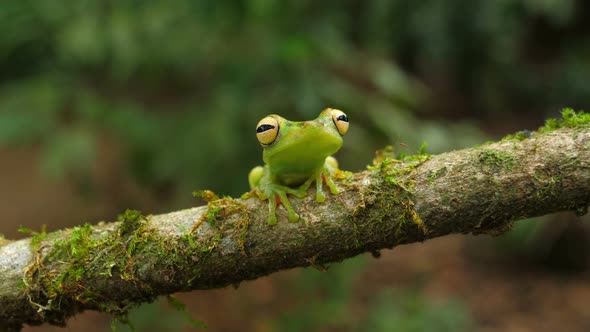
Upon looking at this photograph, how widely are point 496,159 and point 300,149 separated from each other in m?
0.80

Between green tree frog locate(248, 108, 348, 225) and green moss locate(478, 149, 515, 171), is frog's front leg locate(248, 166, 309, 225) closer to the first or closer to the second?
green tree frog locate(248, 108, 348, 225)

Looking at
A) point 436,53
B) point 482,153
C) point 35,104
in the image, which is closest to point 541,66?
point 436,53

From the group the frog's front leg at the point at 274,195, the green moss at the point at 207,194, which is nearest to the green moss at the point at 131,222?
the green moss at the point at 207,194

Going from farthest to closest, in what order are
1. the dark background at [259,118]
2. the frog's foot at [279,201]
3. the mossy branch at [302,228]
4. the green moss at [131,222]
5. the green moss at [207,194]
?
the dark background at [259,118] → the green moss at [207,194] → the green moss at [131,222] → the frog's foot at [279,201] → the mossy branch at [302,228]

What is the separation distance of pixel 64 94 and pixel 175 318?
267cm

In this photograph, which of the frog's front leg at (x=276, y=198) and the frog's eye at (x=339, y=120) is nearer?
the frog's front leg at (x=276, y=198)

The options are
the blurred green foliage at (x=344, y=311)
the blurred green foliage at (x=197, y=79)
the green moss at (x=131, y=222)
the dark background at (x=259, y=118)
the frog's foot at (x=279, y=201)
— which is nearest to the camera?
the frog's foot at (x=279, y=201)

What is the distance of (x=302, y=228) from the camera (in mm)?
2176

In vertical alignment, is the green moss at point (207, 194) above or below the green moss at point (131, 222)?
above

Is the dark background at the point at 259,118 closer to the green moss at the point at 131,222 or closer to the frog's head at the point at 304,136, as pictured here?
the frog's head at the point at 304,136

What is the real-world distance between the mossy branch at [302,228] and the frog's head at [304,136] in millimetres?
175

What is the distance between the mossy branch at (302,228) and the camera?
209 centimetres

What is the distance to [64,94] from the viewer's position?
5.82m

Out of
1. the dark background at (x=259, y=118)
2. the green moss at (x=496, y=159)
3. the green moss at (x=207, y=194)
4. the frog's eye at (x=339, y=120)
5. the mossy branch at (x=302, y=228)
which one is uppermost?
the dark background at (x=259, y=118)
